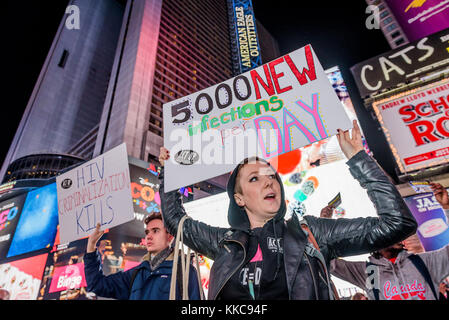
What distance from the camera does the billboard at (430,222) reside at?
25.3 feet

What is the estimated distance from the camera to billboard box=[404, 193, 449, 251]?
25.3 feet

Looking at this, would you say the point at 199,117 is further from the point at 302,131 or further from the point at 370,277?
the point at 370,277

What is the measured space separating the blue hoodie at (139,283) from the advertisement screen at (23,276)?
79.2ft

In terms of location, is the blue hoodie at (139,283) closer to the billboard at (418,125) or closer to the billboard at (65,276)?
the billboard at (418,125)

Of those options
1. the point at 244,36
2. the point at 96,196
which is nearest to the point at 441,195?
the point at 96,196

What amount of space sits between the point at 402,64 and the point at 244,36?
22.8 m

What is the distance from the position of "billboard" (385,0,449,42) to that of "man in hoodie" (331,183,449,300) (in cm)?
996

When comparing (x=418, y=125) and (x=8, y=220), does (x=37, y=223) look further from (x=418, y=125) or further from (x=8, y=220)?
(x=418, y=125)

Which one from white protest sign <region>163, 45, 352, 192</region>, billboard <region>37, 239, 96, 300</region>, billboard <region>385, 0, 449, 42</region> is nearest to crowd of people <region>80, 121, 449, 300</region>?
white protest sign <region>163, 45, 352, 192</region>

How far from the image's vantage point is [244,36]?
27531 millimetres

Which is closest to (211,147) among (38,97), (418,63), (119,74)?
Answer: (418,63)
